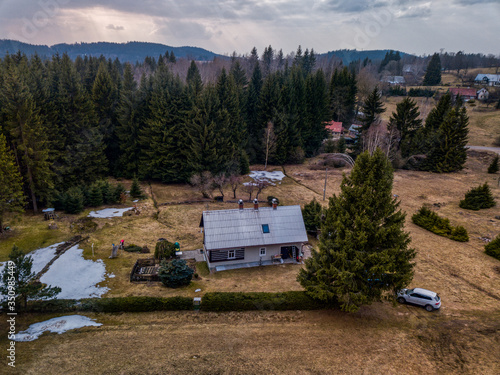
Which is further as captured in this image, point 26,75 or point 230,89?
point 230,89

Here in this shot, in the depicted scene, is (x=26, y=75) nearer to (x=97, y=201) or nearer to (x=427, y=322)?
Answer: (x=97, y=201)

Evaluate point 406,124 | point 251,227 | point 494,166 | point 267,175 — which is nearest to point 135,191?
point 251,227

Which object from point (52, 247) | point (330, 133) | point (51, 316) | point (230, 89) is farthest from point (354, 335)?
point (330, 133)

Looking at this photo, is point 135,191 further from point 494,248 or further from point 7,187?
point 494,248

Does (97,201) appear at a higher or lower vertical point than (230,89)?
lower

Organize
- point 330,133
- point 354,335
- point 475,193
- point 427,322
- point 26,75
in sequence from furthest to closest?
point 330,133
point 26,75
point 475,193
point 427,322
point 354,335

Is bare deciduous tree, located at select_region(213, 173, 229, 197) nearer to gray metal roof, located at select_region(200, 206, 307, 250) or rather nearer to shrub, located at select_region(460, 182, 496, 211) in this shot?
gray metal roof, located at select_region(200, 206, 307, 250)

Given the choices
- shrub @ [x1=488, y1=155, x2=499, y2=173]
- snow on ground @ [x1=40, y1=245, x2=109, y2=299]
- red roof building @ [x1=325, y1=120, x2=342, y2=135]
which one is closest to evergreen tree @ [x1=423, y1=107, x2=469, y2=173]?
shrub @ [x1=488, y1=155, x2=499, y2=173]

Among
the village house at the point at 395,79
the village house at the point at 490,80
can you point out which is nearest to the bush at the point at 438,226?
the village house at the point at 490,80

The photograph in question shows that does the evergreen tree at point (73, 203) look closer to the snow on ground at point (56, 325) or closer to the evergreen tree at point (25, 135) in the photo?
the evergreen tree at point (25, 135)
